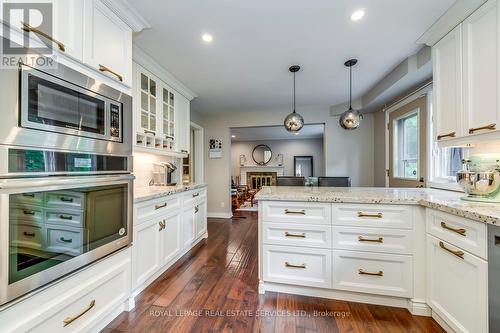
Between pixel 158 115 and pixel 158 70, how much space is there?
0.55 m

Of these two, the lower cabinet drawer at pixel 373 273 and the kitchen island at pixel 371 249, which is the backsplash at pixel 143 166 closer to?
the kitchen island at pixel 371 249

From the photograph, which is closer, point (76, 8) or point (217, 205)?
point (76, 8)

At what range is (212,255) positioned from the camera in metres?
2.75

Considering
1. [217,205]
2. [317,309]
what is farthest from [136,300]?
[217,205]

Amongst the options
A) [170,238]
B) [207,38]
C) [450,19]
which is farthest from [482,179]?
[170,238]

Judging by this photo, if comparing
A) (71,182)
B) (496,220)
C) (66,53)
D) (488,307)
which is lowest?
(488,307)

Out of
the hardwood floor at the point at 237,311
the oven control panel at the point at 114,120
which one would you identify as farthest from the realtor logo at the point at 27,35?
the hardwood floor at the point at 237,311

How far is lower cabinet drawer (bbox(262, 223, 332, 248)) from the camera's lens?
1.76 metres

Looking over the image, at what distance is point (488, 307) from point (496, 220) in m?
0.48

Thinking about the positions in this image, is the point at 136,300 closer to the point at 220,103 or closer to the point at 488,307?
the point at 488,307

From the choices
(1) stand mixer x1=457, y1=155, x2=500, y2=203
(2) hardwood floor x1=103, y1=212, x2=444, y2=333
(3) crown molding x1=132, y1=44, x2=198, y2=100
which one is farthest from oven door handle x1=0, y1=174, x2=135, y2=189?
(1) stand mixer x1=457, y1=155, x2=500, y2=203

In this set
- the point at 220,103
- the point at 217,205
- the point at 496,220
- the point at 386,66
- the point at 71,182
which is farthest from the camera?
the point at 217,205

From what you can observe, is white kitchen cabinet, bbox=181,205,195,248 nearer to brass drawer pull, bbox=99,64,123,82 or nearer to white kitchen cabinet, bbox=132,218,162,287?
white kitchen cabinet, bbox=132,218,162,287

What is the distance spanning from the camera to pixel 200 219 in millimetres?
3201
